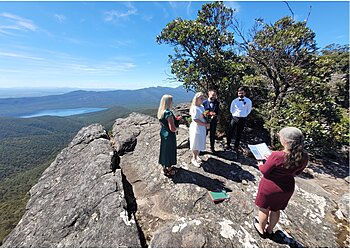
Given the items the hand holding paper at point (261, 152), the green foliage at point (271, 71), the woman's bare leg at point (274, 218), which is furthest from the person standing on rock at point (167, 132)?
the green foliage at point (271, 71)

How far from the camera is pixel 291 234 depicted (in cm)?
407

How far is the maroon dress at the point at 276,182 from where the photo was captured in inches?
118

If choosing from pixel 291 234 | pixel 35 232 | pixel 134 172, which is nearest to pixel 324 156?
pixel 291 234

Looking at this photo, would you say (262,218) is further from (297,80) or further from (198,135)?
(297,80)

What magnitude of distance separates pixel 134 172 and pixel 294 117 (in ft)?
25.9

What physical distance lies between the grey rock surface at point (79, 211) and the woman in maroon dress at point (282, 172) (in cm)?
271

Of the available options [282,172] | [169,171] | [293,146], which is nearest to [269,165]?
[282,172]

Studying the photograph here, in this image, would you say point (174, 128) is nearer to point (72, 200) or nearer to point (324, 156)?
point (72, 200)

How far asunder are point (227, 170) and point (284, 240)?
302 cm

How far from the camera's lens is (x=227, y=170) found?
653cm

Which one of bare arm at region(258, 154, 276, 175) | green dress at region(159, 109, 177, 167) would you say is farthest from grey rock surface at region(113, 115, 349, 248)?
bare arm at region(258, 154, 276, 175)

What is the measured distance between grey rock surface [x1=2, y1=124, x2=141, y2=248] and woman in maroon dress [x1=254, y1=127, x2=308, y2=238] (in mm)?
2713

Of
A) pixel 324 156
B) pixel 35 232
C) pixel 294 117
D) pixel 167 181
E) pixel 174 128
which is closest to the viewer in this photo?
pixel 35 232

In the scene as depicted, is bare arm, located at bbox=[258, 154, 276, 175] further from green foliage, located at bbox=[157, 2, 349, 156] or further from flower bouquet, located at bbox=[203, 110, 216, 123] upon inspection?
green foliage, located at bbox=[157, 2, 349, 156]
